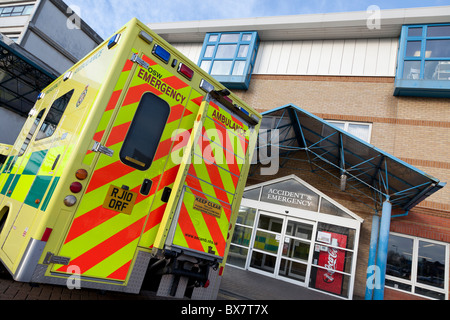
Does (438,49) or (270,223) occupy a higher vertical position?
(438,49)

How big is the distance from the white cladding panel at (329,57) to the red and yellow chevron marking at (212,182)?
9814mm

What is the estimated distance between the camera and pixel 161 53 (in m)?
3.19

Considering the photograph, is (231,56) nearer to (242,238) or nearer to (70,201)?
(242,238)

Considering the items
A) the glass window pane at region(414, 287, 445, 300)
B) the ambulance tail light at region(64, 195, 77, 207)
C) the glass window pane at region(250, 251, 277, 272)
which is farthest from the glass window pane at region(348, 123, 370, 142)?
the ambulance tail light at region(64, 195, 77, 207)

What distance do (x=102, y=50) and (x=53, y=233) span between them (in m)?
2.16

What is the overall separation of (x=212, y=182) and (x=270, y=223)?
7.53 metres

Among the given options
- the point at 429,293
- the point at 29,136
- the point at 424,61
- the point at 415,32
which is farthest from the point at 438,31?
the point at 29,136

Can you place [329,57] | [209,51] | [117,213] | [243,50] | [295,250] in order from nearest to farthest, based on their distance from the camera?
[117,213], [295,250], [329,57], [243,50], [209,51]

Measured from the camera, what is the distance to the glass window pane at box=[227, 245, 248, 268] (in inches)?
403

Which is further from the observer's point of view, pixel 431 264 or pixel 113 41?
pixel 431 264

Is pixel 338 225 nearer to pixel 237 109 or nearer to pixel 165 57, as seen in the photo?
pixel 237 109

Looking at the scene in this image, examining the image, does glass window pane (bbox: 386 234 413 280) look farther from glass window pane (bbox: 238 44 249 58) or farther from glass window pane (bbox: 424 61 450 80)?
glass window pane (bbox: 238 44 249 58)

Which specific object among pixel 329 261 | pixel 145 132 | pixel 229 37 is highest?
pixel 229 37
